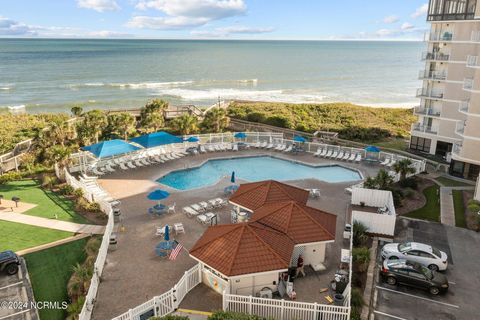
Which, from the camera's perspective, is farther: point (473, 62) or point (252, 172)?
point (252, 172)

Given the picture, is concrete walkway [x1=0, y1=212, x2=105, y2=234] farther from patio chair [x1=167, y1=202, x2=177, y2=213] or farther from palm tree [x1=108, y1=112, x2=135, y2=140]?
palm tree [x1=108, y1=112, x2=135, y2=140]

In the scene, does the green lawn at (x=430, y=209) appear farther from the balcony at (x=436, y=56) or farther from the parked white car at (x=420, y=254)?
the balcony at (x=436, y=56)

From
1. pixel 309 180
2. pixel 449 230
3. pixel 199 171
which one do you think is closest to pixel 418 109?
pixel 309 180

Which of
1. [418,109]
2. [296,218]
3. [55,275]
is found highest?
[418,109]

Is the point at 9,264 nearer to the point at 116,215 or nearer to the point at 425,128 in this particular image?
the point at 116,215

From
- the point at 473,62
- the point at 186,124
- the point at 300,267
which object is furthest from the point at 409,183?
the point at 186,124

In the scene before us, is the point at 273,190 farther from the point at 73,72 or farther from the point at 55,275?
the point at 73,72

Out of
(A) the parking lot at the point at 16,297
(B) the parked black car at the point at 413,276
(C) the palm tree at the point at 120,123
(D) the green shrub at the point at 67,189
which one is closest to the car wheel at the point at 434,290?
(B) the parked black car at the point at 413,276
